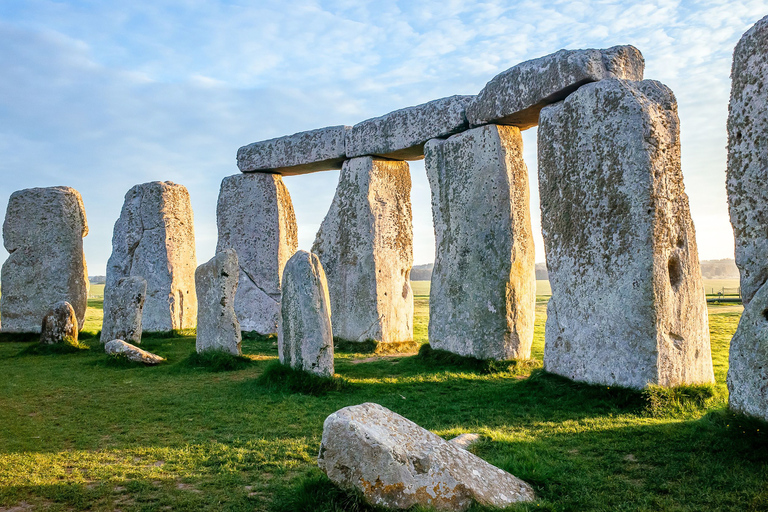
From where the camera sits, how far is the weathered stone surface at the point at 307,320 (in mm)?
7695

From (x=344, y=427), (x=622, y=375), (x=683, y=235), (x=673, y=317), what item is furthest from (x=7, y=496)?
(x=683, y=235)

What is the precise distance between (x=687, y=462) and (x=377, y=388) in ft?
13.1

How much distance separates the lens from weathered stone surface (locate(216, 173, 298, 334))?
13664 millimetres

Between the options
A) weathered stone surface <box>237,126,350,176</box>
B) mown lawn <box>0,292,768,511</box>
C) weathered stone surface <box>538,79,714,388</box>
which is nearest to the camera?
mown lawn <box>0,292,768,511</box>

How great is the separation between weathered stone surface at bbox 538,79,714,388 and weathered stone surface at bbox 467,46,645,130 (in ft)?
1.51

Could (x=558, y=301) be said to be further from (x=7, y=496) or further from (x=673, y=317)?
(x=7, y=496)

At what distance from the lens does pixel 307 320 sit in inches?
305

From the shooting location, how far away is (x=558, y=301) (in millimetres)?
7371

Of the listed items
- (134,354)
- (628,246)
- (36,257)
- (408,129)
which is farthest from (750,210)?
(36,257)

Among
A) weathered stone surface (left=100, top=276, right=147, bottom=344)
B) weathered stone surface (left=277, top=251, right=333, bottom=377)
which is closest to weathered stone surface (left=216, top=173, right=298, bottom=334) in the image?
weathered stone surface (left=100, top=276, right=147, bottom=344)

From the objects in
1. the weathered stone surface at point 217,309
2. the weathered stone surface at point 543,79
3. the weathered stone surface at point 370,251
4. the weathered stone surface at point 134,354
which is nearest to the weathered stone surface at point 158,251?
the weathered stone surface at point 134,354

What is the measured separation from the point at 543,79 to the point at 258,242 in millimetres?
8044

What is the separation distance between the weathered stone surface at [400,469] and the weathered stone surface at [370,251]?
25.7ft

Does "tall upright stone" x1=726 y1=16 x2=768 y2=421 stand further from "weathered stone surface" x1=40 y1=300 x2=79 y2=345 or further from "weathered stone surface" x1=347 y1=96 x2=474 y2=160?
"weathered stone surface" x1=40 y1=300 x2=79 y2=345
